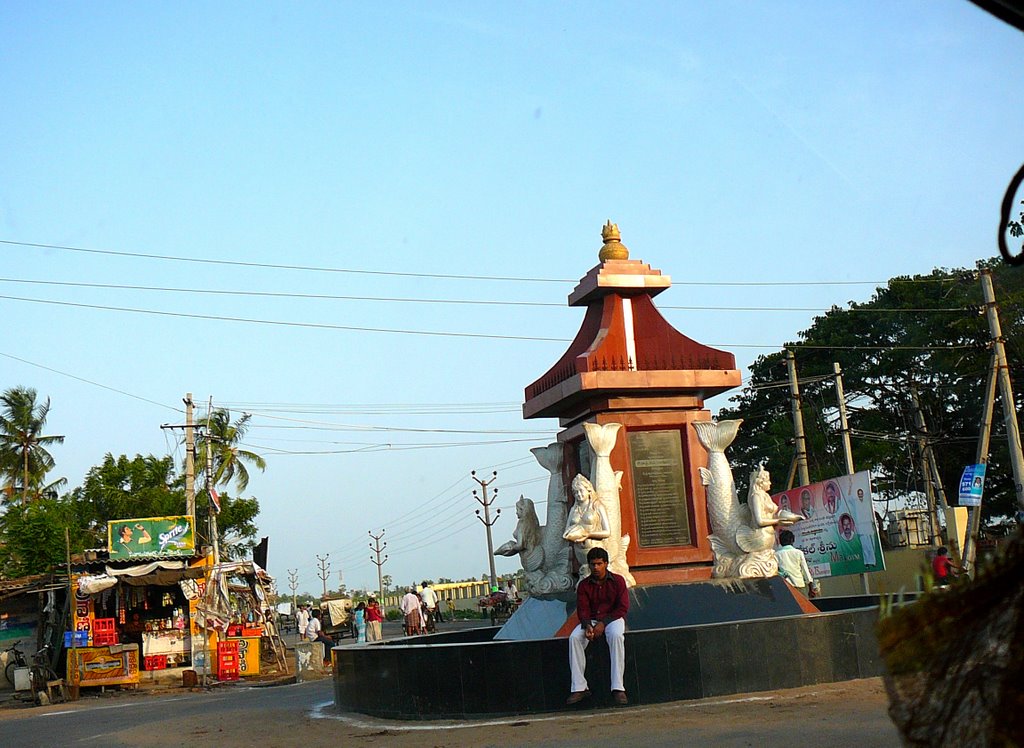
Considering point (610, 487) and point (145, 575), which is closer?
point (610, 487)

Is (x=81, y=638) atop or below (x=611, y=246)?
below

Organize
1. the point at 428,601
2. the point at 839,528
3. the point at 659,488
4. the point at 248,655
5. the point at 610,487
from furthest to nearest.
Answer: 1. the point at 428,601
2. the point at 839,528
3. the point at 248,655
4. the point at 659,488
5. the point at 610,487

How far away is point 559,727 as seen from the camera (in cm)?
980

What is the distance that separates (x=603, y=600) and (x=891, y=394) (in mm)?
39331

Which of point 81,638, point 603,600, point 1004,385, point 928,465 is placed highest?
point 1004,385

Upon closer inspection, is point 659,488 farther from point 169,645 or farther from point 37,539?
point 37,539

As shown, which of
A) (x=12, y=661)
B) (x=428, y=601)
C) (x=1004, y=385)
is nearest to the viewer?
(x=1004, y=385)

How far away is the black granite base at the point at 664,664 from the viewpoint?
10.7 metres

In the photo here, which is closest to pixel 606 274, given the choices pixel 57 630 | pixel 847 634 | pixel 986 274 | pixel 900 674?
pixel 847 634

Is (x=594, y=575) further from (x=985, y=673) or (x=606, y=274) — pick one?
(x=985, y=673)

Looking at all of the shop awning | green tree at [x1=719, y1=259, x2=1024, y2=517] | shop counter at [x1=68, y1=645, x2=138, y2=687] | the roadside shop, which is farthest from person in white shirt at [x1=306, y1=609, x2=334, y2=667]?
green tree at [x1=719, y1=259, x2=1024, y2=517]

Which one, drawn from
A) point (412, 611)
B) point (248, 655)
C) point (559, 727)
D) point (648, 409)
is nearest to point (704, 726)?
point (559, 727)

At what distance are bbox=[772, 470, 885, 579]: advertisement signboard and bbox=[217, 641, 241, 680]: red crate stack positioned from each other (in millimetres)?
14191

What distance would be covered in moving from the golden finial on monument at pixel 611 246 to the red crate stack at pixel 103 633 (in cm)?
1595
